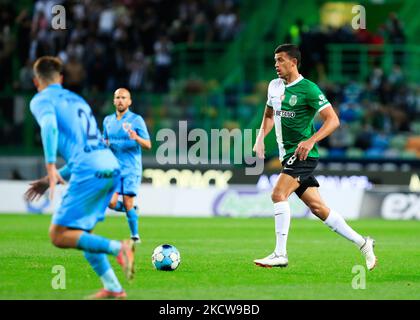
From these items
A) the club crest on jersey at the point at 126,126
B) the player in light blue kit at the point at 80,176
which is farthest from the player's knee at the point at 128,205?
the player in light blue kit at the point at 80,176

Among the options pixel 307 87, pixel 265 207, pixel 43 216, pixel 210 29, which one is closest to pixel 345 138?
pixel 265 207

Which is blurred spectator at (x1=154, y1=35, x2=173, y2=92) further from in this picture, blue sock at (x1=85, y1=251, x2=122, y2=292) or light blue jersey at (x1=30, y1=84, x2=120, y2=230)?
blue sock at (x1=85, y1=251, x2=122, y2=292)

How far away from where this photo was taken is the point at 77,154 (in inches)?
340

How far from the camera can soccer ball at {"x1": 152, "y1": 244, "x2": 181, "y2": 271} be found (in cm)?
1120

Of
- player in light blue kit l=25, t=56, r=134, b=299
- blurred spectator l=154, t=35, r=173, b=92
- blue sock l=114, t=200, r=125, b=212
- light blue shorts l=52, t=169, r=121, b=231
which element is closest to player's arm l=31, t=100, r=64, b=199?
player in light blue kit l=25, t=56, r=134, b=299

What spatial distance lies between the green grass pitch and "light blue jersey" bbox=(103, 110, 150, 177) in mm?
1164

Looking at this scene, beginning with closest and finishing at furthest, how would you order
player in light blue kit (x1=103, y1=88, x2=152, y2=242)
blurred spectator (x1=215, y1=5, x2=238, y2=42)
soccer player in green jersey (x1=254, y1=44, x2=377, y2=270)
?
soccer player in green jersey (x1=254, y1=44, x2=377, y2=270) < player in light blue kit (x1=103, y1=88, x2=152, y2=242) < blurred spectator (x1=215, y1=5, x2=238, y2=42)

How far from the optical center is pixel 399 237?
17281 mm

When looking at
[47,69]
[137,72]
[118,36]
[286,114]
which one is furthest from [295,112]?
[118,36]

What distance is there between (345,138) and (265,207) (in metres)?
3.41

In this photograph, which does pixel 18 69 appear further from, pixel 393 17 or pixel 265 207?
pixel 393 17

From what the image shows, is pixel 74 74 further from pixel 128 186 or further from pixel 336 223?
pixel 336 223

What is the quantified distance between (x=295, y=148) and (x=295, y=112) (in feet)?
1.34

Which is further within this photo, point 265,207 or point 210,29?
point 210,29
